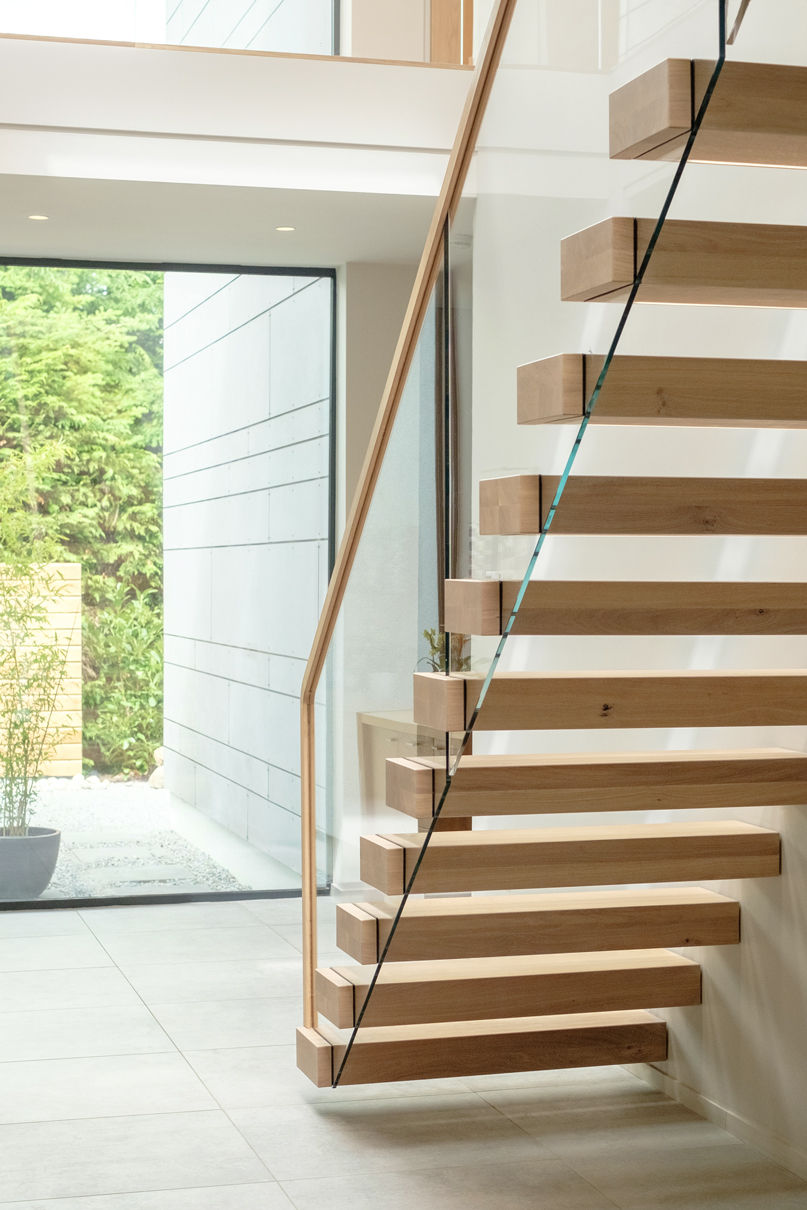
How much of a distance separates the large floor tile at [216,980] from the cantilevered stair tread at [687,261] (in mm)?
3361

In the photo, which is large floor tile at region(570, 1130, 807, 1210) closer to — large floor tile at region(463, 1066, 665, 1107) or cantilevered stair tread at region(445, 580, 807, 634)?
large floor tile at region(463, 1066, 665, 1107)

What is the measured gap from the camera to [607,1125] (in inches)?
155

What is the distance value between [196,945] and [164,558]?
194 cm

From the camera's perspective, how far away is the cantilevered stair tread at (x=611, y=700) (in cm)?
Result: 318

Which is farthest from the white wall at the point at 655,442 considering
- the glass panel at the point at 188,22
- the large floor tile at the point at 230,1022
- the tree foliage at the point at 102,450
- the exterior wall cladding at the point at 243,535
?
the tree foliage at the point at 102,450

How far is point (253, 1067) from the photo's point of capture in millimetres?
4410

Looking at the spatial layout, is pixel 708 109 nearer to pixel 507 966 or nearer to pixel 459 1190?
pixel 459 1190

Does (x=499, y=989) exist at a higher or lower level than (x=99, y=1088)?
higher

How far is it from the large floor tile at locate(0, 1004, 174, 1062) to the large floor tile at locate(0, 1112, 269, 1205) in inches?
25.8

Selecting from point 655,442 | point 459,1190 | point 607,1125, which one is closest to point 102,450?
point 655,442

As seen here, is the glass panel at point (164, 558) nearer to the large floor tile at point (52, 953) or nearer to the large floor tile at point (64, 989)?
the large floor tile at point (52, 953)

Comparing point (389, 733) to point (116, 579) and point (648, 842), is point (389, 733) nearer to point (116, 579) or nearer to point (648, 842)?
point (648, 842)

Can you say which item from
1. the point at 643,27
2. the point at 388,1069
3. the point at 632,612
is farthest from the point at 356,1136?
the point at 643,27

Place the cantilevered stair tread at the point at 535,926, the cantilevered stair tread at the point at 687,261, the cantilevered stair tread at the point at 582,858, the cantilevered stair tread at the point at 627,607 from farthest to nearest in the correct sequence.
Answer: the cantilevered stair tread at the point at 535,926
the cantilevered stair tread at the point at 582,858
the cantilevered stair tread at the point at 627,607
the cantilevered stair tread at the point at 687,261
